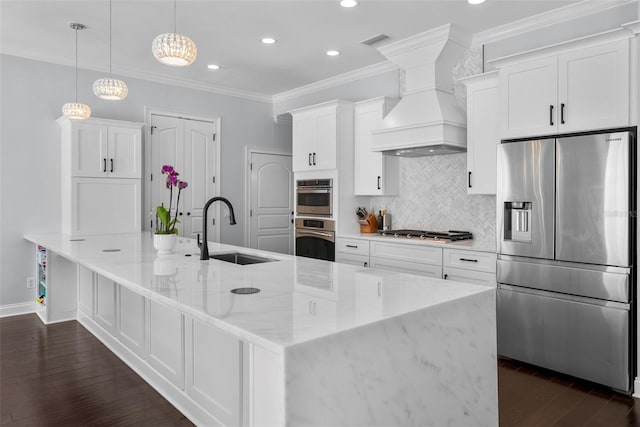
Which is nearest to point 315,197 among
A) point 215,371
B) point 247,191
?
point 247,191

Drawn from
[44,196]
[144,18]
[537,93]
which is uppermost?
[144,18]

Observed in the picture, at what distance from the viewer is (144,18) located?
3.73m

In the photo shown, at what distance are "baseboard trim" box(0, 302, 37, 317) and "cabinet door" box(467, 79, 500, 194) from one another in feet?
15.3

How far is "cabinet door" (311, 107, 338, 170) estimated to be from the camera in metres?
4.97

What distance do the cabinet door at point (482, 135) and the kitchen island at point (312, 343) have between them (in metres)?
2.03

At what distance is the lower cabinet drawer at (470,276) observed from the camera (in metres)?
3.55

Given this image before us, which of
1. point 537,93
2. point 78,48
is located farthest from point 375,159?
point 78,48

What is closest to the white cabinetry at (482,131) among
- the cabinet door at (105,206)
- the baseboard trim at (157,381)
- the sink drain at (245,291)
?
the sink drain at (245,291)

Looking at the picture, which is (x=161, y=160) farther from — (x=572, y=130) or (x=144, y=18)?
(x=572, y=130)

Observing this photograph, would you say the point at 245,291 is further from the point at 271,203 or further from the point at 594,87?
the point at 271,203

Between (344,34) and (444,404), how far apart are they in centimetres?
343

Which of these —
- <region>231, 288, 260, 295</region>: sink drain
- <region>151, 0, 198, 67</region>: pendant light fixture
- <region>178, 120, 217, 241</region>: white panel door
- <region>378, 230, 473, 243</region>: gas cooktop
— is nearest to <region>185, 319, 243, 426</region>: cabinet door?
<region>231, 288, 260, 295</region>: sink drain

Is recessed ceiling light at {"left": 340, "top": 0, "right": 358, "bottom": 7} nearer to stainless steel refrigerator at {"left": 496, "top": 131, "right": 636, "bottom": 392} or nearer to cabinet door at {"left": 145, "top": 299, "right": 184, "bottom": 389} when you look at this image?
stainless steel refrigerator at {"left": 496, "top": 131, "right": 636, "bottom": 392}

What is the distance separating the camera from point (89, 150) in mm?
4543
